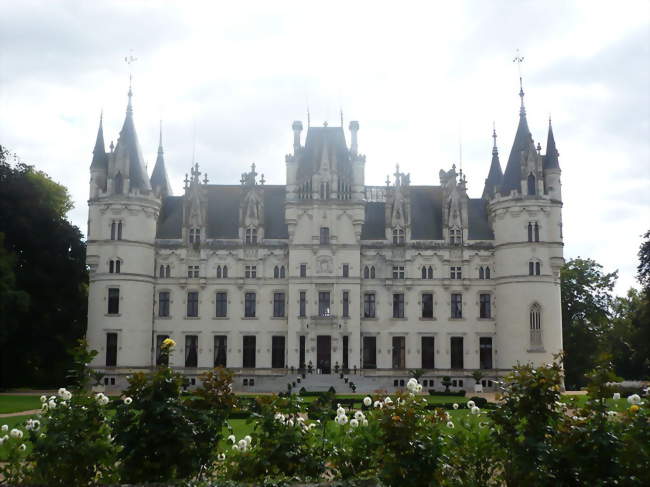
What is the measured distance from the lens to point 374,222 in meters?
54.8

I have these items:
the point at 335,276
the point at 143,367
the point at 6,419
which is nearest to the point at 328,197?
the point at 335,276

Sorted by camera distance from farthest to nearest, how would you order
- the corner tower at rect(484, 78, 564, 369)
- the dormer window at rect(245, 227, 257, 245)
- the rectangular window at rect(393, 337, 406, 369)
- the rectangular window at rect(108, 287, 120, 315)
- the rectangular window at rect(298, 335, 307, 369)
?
the dormer window at rect(245, 227, 257, 245)
the rectangular window at rect(393, 337, 406, 369)
the rectangular window at rect(298, 335, 307, 369)
the rectangular window at rect(108, 287, 120, 315)
the corner tower at rect(484, 78, 564, 369)

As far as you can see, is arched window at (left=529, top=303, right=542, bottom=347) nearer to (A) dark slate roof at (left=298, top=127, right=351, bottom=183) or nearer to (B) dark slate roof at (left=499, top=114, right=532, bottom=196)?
(B) dark slate roof at (left=499, top=114, right=532, bottom=196)

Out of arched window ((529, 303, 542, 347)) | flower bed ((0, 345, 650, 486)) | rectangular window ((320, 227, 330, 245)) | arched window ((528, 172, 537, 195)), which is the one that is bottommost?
flower bed ((0, 345, 650, 486))

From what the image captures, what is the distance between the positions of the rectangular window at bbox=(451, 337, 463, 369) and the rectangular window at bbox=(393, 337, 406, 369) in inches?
140

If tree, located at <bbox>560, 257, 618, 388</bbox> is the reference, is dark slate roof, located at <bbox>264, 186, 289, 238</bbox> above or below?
above

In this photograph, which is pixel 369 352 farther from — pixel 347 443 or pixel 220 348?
pixel 347 443

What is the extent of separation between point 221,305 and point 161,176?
44.8 feet

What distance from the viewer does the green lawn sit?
1291 inches

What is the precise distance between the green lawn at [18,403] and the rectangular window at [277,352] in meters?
17.0

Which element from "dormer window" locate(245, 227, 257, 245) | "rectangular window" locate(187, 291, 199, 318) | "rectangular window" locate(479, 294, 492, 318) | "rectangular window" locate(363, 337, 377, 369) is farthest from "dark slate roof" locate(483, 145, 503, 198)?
"rectangular window" locate(187, 291, 199, 318)

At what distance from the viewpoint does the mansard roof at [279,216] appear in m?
54.0

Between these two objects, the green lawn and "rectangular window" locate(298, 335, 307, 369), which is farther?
"rectangular window" locate(298, 335, 307, 369)

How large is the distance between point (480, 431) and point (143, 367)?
41.5 metres
